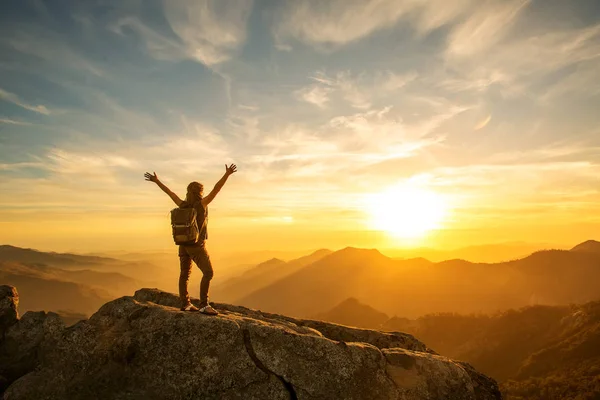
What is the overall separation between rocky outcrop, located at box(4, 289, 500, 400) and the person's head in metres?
3.87

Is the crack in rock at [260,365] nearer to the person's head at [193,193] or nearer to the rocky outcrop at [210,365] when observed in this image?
the rocky outcrop at [210,365]

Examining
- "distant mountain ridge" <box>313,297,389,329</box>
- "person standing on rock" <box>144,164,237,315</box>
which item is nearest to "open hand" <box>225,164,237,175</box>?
"person standing on rock" <box>144,164,237,315</box>

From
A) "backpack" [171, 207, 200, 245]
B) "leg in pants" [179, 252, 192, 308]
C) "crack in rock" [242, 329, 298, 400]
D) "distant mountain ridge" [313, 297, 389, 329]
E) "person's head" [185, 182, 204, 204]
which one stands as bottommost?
"distant mountain ridge" [313, 297, 389, 329]

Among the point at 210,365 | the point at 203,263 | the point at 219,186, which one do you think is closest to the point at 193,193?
the point at 219,186

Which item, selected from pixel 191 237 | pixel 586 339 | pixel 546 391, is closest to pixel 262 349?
pixel 191 237

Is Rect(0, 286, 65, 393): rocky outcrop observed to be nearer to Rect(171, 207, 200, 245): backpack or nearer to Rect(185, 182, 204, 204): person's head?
Rect(171, 207, 200, 245): backpack

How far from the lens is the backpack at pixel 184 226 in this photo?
35.2 feet

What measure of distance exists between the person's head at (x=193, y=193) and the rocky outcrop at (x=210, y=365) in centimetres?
387

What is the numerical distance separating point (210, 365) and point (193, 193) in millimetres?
5664

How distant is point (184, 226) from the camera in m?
10.8

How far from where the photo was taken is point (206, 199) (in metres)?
11.4

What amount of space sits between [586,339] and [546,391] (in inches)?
1066

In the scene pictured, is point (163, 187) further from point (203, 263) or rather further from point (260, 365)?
point (260, 365)

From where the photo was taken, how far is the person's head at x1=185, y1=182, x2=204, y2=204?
37.2 ft
